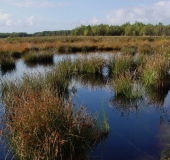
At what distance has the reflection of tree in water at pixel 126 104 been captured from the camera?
22.2 feet

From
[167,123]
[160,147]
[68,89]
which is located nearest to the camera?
[160,147]

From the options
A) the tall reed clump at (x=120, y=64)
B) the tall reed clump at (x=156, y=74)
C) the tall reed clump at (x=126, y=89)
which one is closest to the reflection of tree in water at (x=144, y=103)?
the tall reed clump at (x=126, y=89)

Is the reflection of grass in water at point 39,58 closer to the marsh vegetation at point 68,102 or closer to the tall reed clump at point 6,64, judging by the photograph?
the marsh vegetation at point 68,102

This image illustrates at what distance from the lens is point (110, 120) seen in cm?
601

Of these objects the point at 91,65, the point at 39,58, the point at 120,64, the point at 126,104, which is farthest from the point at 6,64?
the point at 126,104

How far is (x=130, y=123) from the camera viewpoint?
586cm

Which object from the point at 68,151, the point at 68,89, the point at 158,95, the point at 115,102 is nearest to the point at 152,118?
the point at 115,102

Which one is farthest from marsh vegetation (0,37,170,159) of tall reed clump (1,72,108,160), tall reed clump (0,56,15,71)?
tall reed clump (0,56,15,71)

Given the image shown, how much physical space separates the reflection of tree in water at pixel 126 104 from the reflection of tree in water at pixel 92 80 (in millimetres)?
2118

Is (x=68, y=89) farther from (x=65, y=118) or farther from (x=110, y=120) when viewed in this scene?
(x=65, y=118)

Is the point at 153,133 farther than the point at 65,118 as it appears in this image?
Yes

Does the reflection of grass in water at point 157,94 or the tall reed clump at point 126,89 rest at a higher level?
the tall reed clump at point 126,89

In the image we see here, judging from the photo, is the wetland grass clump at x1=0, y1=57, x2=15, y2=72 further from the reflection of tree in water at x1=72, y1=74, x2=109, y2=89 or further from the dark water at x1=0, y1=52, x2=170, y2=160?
the dark water at x1=0, y1=52, x2=170, y2=160

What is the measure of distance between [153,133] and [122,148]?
3.44 feet
